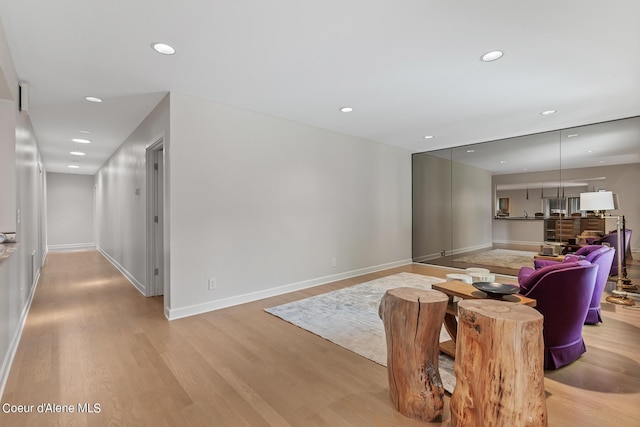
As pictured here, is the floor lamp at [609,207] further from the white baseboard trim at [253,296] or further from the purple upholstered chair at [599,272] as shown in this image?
the white baseboard trim at [253,296]

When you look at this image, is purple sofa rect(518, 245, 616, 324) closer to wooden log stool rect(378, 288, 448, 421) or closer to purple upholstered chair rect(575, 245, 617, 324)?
purple upholstered chair rect(575, 245, 617, 324)

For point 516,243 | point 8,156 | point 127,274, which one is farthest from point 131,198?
point 516,243

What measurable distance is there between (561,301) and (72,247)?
12.0m

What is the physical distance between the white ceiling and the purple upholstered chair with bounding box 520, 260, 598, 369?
5.76ft

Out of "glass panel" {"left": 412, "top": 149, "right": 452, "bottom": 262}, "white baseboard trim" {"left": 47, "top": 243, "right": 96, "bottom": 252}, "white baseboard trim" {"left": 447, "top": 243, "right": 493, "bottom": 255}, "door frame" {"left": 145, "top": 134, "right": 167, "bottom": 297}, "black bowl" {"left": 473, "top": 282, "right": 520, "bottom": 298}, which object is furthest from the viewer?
"white baseboard trim" {"left": 47, "top": 243, "right": 96, "bottom": 252}

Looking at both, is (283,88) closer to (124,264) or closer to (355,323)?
(355,323)

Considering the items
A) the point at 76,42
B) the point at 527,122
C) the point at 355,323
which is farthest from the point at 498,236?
the point at 76,42

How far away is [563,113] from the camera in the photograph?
160 inches

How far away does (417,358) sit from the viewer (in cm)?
177

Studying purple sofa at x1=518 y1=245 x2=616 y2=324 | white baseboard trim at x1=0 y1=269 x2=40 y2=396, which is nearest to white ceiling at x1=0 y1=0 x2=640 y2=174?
purple sofa at x1=518 y1=245 x2=616 y2=324

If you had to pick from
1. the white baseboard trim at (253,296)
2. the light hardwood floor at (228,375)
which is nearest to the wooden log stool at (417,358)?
the light hardwood floor at (228,375)

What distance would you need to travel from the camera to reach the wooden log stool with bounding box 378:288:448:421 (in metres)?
1.76

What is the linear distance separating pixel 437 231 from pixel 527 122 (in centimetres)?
269

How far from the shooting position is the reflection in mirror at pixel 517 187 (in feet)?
14.2
